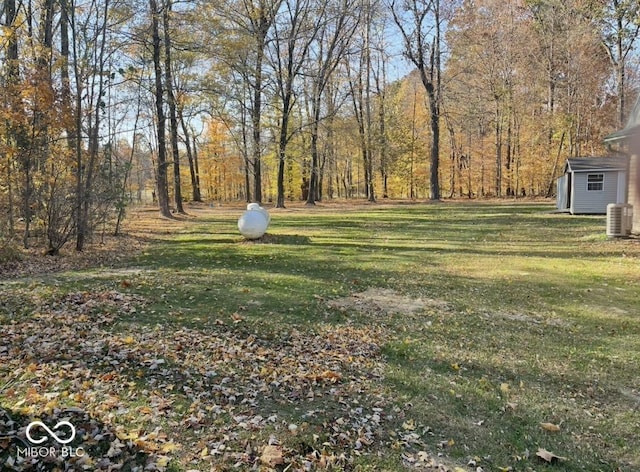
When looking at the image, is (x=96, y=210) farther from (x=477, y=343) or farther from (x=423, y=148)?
(x=423, y=148)

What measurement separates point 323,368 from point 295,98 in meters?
24.6

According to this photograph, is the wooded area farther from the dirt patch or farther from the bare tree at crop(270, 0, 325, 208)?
the dirt patch

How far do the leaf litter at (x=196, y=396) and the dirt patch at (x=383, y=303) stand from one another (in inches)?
43.2

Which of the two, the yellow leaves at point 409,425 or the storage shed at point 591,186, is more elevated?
the storage shed at point 591,186

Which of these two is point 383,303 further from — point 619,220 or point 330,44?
point 330,44

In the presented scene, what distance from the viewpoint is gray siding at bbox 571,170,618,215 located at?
18.7 metres

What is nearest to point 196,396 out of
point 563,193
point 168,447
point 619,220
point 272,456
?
point 168,447

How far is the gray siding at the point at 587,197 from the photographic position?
1873 centimetres

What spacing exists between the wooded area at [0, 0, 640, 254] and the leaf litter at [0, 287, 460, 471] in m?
5.77

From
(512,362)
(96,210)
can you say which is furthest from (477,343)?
(96,210)

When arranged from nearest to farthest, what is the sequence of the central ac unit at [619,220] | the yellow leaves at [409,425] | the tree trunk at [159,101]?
the yellow leaves at [409,425] → the central ac unit at [619,220] → the tree trunk at [159,101]

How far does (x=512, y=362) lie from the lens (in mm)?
4445

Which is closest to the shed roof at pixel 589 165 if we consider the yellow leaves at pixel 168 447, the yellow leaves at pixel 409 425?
the yellow leaves at pixel 409 425

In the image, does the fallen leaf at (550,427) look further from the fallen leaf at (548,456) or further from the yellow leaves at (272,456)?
the yellow leaves at (272,456)
